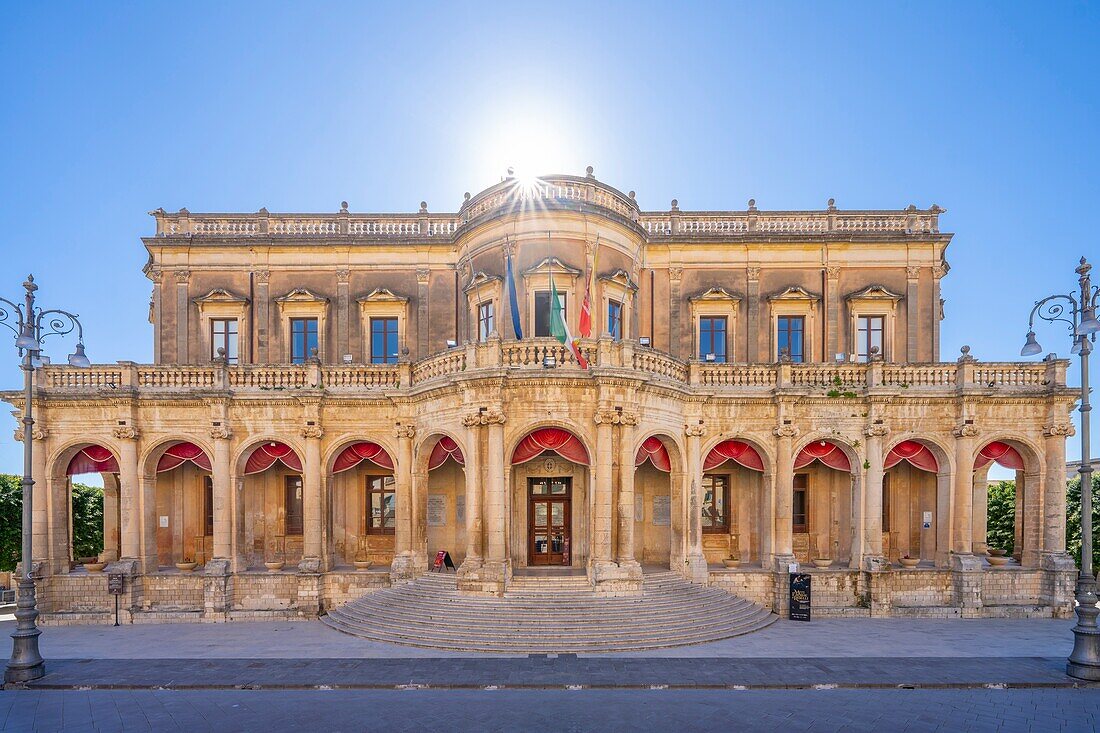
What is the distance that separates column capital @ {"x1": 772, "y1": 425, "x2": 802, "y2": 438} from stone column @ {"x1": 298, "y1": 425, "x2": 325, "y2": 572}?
54.3ft

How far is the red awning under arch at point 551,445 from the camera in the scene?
765 inches

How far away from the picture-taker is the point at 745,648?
651 inches

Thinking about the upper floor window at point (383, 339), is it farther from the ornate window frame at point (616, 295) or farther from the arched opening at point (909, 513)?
the arched opening at point (909, 513)

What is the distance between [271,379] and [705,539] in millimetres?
17703

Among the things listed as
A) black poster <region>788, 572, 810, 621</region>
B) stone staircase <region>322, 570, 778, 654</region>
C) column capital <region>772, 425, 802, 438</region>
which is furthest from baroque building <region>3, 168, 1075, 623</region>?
black poster <region>788, 572, 810, 621</region>

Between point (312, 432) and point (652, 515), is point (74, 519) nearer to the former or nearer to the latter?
point (312, 432)

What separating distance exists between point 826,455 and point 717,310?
7060 mm

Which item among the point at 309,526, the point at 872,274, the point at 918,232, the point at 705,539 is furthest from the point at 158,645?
the point at 918,232

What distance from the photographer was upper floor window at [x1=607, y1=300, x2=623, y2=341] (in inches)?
898

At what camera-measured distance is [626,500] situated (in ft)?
62.3

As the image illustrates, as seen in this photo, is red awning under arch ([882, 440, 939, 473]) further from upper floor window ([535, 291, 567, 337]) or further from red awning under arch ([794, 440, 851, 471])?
upper floor window ([535, 291, 567, 337])

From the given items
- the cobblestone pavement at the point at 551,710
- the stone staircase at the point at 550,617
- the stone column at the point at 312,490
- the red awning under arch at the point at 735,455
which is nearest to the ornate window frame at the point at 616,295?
the red awning under arch at the point at 735,455

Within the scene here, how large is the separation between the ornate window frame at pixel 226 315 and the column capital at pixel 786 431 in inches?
836

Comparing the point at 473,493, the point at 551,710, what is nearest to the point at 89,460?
the point at 473,493
